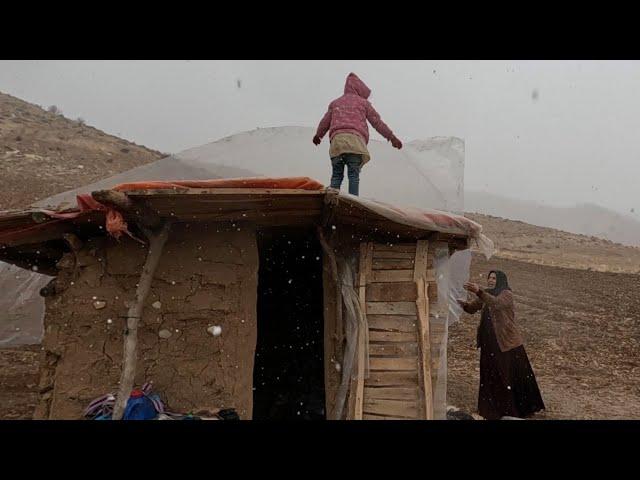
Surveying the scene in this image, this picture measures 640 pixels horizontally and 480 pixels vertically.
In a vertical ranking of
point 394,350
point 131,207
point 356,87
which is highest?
point 356,87

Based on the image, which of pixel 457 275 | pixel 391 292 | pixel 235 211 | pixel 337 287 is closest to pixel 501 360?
pixel 457 275

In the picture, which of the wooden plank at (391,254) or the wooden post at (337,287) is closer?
the wooden post at (337,287)

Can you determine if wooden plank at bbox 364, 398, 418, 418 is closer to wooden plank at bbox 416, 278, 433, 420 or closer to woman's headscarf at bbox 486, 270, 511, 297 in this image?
wooden plank at bbox 416, 278, 433, 420

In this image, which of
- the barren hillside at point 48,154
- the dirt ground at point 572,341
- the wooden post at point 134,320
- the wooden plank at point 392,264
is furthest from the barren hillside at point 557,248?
the wooden post at point 134,320

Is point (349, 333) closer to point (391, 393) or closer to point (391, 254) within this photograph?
point (391, 393)

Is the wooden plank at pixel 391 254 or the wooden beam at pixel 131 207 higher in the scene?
the wooden beam at pixel 131 207

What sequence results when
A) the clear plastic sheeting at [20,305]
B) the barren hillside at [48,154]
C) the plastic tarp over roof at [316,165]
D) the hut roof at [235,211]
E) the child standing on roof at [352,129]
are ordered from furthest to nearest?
the barren hillside at [48,154] → the clear plastic sheeting at [20,305] → the plastic tarp over roof at [316,165] → the child standing on roof at [352,129] → the hut roof at [235,211]

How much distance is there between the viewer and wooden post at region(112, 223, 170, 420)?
384cm

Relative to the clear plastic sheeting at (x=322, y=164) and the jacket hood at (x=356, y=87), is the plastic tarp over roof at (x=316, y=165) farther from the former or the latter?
the jacket hood at (x=356, y=87)

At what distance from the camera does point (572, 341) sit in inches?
425

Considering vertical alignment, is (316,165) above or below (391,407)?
above

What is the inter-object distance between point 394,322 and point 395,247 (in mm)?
701

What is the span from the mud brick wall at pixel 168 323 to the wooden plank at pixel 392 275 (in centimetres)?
115

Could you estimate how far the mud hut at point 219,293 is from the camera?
403 centimetres
